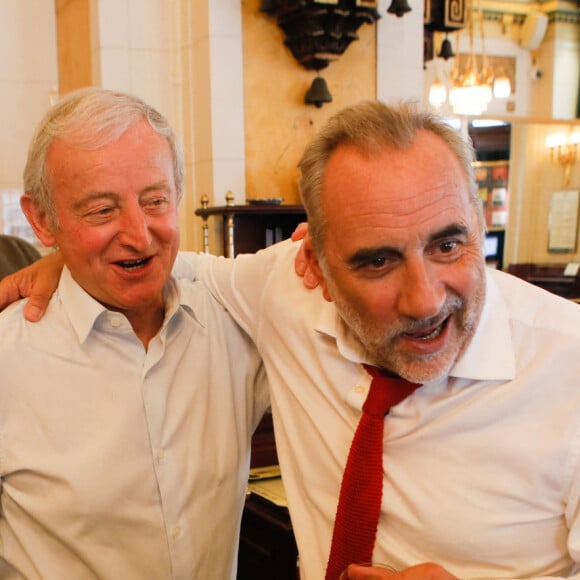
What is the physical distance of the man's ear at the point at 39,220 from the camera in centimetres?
157

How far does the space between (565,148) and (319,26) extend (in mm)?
9523

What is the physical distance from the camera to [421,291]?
4.17 ft

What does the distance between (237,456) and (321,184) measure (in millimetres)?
753

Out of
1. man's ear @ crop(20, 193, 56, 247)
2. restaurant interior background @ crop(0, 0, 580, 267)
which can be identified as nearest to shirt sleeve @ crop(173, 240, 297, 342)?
man's ear @ crop(20, 193, 56, 247)

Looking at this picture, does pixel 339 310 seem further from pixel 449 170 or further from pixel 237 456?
pixel 237 456

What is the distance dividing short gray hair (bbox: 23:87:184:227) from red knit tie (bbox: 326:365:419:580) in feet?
2.72

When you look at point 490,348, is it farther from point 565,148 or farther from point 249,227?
point 565,148

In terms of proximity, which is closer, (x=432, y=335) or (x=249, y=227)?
(x=432, y=335)

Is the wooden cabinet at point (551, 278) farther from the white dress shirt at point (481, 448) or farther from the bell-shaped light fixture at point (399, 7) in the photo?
the white dress shirt at point (481, 448)

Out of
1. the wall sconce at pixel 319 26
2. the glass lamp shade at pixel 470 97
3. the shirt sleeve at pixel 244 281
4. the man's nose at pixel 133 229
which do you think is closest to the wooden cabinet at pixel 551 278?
the glass lamp shade at pixel 470 97

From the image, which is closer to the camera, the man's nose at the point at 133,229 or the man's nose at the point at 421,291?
the man's nose at the point at 421,291

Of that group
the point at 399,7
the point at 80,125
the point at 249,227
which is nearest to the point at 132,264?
the point at 80,125

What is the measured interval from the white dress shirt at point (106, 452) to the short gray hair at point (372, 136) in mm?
479

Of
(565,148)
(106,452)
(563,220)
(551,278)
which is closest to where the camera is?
(106,452)
